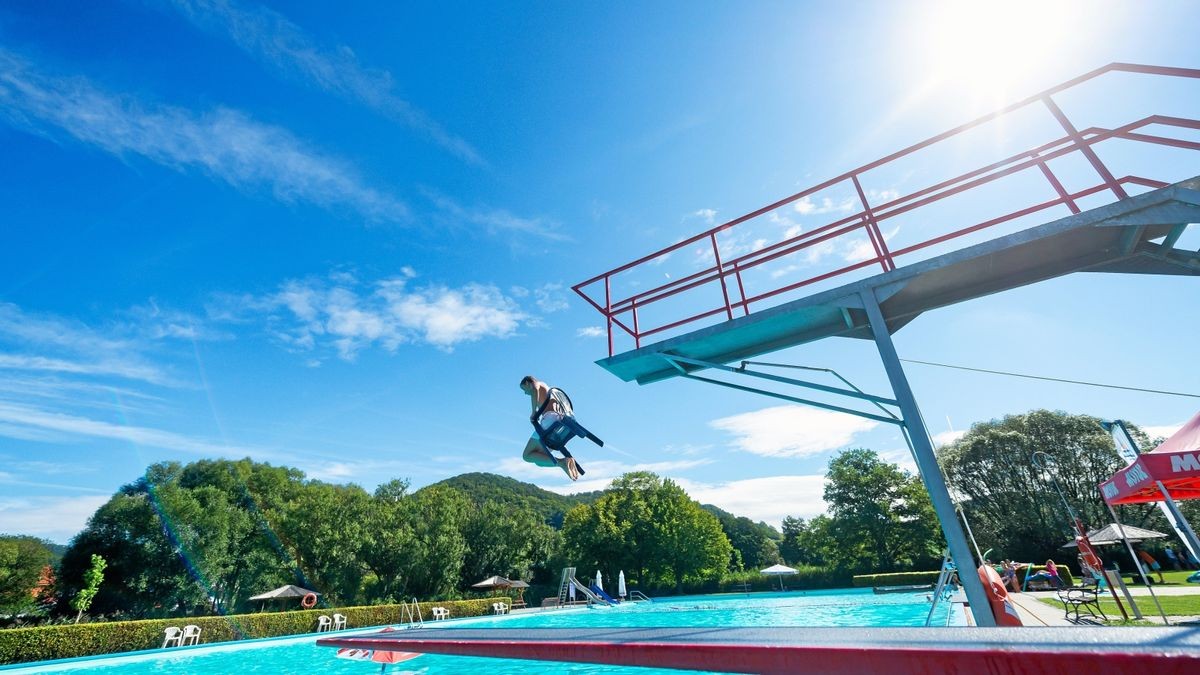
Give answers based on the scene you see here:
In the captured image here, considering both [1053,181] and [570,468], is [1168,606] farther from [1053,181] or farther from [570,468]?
[570,468]

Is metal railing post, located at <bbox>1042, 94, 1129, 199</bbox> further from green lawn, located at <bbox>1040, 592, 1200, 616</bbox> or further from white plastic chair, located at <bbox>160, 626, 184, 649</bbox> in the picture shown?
white plastic chair, located at <bbox>160, 626, 184, 649</bbox>

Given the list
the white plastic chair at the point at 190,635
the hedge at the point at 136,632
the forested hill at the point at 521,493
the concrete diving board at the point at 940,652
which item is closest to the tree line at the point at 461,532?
the hedge at the point at 136,632

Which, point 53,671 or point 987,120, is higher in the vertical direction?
point 987,120

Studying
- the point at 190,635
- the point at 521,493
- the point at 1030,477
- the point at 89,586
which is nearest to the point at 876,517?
the point at 1030,477

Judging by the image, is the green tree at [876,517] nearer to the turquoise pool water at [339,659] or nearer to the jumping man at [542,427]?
the turquoise pool water at [339,659]

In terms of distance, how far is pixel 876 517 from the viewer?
4203 cm

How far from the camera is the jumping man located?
259 inches

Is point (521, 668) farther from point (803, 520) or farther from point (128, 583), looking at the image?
point (803, 520)

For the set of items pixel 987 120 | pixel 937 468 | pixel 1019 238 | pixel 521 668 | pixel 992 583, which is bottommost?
pixel 521 668

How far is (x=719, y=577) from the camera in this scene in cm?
4734

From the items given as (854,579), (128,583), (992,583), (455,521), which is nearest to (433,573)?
(455,521)

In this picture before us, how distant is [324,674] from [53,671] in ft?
29.2

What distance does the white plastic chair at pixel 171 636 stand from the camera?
64.1 ft

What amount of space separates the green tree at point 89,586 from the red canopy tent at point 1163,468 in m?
44.6
